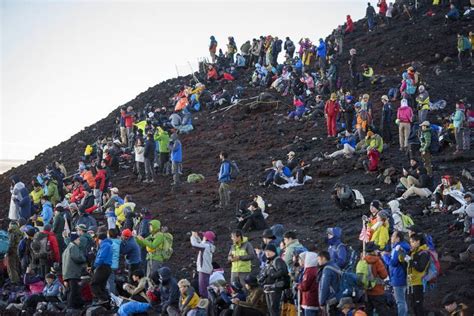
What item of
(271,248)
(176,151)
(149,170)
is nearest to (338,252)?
(271,248)

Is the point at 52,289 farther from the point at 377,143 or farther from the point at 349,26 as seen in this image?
the point at 349,26

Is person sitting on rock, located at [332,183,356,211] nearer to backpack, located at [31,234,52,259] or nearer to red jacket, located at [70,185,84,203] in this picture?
backpack, located at [31,234,52,259]

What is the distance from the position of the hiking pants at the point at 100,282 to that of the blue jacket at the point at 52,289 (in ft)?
4.65

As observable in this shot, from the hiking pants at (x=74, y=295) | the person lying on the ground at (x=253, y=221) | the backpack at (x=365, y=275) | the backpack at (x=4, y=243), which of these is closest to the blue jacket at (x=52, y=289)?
the hiking pants at (x=74, y=295)

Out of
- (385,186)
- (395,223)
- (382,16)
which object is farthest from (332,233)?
(382,16)

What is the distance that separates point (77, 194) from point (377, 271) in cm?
1589

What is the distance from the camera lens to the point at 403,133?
97.0 ft

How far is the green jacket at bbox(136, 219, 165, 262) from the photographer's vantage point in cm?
2003

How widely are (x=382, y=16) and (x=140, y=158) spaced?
83.9ft

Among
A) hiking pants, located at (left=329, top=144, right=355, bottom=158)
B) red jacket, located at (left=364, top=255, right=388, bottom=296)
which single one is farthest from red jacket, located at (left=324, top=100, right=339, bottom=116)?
red jacket, located at (left=364, top=255, right=388, bottom=296)

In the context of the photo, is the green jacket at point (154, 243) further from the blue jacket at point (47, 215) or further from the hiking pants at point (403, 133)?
the hiking pants at point (403, 133)

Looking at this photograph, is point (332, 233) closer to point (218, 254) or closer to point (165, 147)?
point (218, 254)

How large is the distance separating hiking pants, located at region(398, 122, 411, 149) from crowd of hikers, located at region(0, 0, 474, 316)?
9 cm

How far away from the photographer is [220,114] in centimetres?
4150
